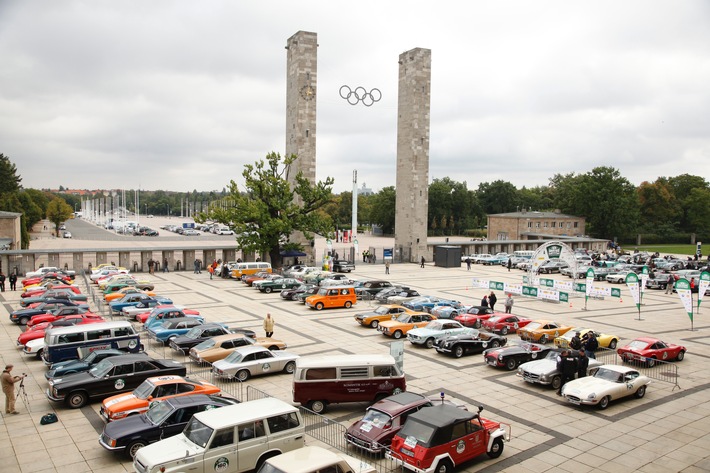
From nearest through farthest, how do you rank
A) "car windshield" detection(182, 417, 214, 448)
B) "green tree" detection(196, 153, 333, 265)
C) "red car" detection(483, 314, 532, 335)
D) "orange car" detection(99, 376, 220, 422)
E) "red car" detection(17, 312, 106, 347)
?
"car windshield" detection(182, 417, 214, 448) → "orange car" detection(99, 376, 220, 422) → "red car" detection(17, 312, 106, 347) → "red car" detection(483, 314, 532, 335) → "green tree" detection(196, 153, 333, 265)

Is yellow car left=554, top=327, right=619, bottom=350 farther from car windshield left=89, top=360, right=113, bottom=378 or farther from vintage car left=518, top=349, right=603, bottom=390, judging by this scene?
car windshield left=89, top=360, right=113, bottom=378

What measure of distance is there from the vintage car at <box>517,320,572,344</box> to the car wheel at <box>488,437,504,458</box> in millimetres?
13044

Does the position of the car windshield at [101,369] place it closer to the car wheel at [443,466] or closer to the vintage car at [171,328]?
the vintage car at [171,328]

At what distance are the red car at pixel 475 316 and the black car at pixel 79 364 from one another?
16.7m

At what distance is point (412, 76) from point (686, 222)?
75686mm

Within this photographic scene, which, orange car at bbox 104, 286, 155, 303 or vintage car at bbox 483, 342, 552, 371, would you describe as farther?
orange car at bbox 104, 286, 155, 303

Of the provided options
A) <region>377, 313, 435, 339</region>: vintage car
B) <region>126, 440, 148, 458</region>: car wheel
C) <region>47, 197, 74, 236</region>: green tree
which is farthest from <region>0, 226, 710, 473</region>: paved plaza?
<region>47, 197, 74, 236</region>: green tree

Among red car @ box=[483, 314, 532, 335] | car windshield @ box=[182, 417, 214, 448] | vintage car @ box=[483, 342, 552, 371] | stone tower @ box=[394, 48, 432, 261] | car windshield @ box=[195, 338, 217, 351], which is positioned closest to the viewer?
car windshield @ box=[182, 417, 214, 448]

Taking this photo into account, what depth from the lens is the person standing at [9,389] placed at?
15.5 m

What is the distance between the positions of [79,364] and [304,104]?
46984mm

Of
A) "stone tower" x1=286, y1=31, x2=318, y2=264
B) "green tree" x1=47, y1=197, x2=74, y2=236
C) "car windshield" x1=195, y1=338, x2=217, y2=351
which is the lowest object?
"car windshield" x1=195, y1=338, x2=217, y2=351

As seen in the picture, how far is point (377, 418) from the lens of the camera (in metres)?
13.5

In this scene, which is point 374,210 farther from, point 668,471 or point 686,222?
point 668,471

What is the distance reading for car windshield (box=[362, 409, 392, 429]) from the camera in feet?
43.6
